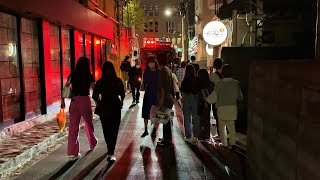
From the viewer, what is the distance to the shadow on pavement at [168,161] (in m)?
6.54

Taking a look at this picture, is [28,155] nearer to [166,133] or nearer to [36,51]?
[166,133]

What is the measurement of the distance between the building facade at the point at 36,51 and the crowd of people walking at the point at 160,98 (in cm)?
246

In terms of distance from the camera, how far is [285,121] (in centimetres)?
379

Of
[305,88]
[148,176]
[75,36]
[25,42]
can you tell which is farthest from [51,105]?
[305,88]

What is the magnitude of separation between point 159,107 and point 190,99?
2.74ft

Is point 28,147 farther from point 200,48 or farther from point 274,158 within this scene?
point 200,48

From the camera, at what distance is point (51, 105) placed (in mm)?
12258

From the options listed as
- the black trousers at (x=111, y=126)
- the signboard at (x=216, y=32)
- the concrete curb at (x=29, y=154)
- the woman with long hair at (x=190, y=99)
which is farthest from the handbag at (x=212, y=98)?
the signboard at (x=216, y=32)

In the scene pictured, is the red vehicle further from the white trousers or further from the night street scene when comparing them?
the white trousers

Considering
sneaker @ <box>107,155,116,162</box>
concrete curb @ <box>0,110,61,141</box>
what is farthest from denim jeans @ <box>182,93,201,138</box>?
concrete curb @ <box>0,110,61,141</box>

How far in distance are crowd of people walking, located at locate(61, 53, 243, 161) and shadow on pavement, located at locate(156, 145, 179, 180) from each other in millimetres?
423

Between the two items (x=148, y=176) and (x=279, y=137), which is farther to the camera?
(x=148, y=176)

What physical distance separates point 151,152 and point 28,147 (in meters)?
2.54

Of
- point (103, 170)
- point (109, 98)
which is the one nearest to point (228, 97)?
point (109, 98)
